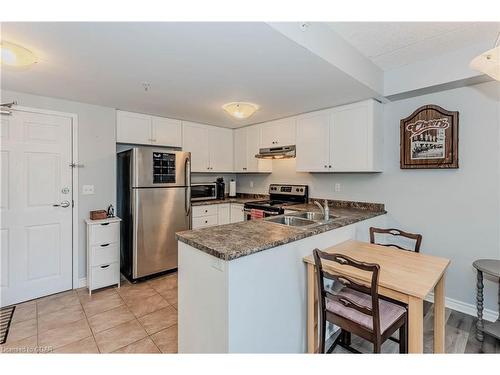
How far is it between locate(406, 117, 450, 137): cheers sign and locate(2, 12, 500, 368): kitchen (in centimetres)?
13

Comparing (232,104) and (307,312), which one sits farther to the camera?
(232,104)

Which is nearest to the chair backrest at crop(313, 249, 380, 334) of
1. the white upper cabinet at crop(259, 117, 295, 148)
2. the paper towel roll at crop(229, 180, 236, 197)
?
the white upper cabinet at crop(259, 117, 295, 148)

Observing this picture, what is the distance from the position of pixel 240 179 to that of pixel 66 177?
112 inches

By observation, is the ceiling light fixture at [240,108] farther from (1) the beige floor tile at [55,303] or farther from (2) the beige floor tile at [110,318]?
(1) the beige floor tile at [55,303]

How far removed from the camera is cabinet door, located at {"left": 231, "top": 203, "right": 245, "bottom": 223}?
13.2 ft

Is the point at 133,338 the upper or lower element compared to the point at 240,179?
lower

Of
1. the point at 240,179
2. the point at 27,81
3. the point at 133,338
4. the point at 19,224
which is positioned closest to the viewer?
the point at 133,338

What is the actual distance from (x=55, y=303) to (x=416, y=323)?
3.28 m

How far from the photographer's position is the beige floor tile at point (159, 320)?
2215 mm

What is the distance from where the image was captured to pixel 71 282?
3.01 meters

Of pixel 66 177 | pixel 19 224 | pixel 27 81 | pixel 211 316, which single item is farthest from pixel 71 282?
pixel 211 316

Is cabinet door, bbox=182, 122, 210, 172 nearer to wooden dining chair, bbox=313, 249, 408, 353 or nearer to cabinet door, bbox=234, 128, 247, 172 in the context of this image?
cabinet door, bbox=234, 128, 247, 172

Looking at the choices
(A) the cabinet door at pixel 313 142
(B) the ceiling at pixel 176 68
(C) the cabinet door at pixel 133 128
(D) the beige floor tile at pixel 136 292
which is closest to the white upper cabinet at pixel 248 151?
(A) the cabinet door at pixel 313 142
